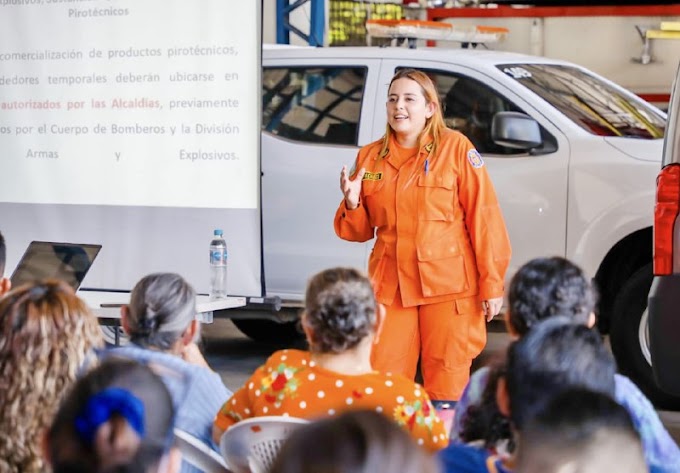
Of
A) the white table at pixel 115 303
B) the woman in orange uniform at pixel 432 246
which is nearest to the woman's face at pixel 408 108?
the woman in orange uniform at pixel 432 246

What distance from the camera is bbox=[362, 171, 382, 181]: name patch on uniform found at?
5.41m

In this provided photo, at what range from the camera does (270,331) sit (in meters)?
8.99

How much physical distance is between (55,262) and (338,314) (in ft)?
9.51

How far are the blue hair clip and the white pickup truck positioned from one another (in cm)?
525

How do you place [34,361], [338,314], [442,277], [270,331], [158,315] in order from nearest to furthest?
[34,361]
[338,314]
[158,315]
[442,277]
[270,331]

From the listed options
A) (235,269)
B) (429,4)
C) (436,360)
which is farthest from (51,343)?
(429,4)

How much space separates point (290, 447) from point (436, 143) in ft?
12.4

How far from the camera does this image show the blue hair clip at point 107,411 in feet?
6.52

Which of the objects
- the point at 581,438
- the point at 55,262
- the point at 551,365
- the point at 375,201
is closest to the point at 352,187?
the point at 375,201

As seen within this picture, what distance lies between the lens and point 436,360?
527 centimetres

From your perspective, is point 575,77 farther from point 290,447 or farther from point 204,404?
point 290,447

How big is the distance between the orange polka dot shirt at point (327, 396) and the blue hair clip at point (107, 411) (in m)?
1.32

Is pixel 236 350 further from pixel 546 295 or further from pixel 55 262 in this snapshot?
pixel 546 295

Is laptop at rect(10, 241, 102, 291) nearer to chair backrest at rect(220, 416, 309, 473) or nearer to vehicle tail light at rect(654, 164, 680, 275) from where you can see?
vehicle tail light at rect(654, 164, 680, 275)
